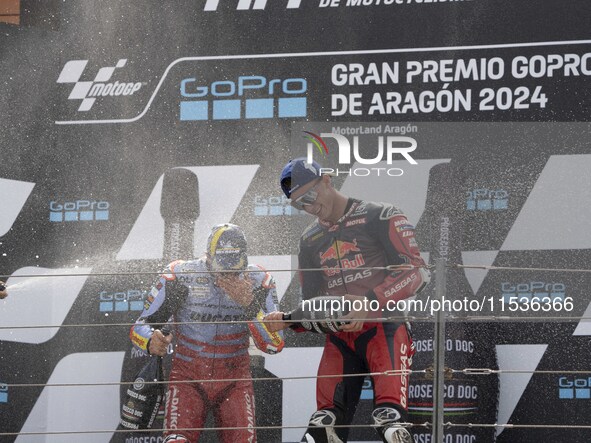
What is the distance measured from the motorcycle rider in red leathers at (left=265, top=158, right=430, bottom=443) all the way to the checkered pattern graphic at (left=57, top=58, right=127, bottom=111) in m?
0.81

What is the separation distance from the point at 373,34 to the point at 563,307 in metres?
1.18

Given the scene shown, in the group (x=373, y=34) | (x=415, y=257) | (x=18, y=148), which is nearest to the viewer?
(x=415, y=257)

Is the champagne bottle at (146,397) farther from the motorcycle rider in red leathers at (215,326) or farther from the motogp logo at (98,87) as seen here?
the motogp logo at (98,87)

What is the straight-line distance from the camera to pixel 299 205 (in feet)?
12.6

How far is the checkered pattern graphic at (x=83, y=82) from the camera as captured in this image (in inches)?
161

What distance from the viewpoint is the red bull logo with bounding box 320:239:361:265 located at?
12.1 feet

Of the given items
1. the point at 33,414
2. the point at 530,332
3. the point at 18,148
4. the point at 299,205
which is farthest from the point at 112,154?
the point at 530,332

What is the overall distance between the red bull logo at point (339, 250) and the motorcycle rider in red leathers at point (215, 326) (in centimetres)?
26

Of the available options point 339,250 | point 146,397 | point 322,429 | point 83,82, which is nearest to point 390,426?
point 322,429

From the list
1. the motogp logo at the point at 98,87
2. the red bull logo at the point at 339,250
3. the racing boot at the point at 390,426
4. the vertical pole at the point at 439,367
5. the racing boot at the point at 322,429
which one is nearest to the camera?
the vertical pole at the point at 439,367

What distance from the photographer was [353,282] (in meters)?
3.68

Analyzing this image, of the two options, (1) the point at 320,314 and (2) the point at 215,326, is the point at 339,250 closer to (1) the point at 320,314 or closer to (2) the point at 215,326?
(1) the point at 320,314

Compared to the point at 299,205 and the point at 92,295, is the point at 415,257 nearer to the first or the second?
the point at 299,205

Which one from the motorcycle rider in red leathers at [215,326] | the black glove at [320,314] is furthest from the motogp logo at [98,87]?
the black glove at [320,314]
